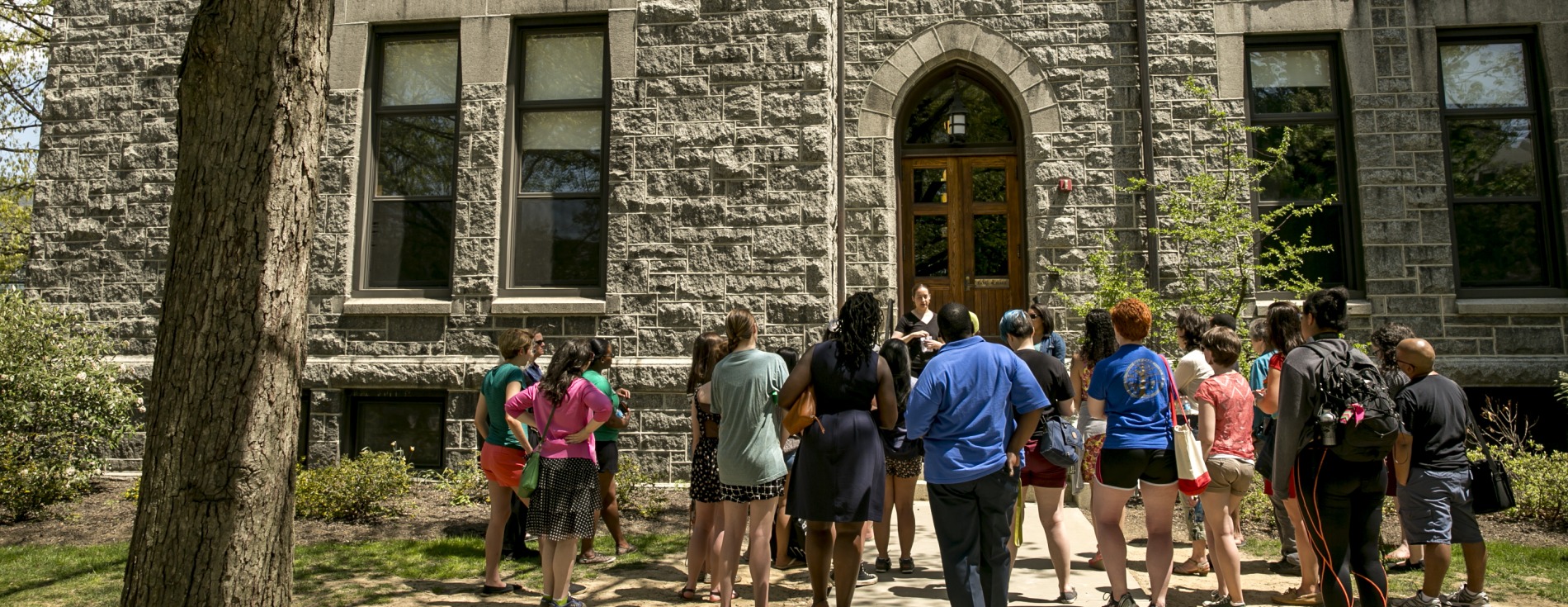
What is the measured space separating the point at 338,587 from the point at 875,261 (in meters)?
6.13

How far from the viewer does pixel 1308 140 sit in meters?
10.4

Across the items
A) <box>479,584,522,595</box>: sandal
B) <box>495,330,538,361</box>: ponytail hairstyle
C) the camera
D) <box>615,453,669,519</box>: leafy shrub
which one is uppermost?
<box>495,330,538,361</box>: ponytail hairstyle

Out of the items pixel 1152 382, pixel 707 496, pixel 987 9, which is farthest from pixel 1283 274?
pixel 707 496

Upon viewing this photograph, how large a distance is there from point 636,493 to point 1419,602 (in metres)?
6.13

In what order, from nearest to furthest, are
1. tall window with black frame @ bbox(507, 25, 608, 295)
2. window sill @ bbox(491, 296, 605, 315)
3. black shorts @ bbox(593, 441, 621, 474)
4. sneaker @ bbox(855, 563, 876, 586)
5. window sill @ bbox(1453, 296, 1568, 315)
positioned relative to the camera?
1. sneaker @ bbox(855, 563, 876, 586)
2. black shorts @ bbox(593, 441, 621, 474)
3. window sill @ bbox(1453, 296, 1568, 315)
4. window sill @ bbox(491, 296, 605, 315)
5. tall window with black frame @ bbox(507, 25, 608, 295)

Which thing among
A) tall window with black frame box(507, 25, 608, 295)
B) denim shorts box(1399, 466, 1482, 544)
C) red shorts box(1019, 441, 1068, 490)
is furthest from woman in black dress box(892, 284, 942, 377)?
tall window with black frame box(507, 25, 608, 295)

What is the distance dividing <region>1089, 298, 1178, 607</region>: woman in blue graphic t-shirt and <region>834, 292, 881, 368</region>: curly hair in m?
1.33

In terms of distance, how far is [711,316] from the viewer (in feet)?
31.4

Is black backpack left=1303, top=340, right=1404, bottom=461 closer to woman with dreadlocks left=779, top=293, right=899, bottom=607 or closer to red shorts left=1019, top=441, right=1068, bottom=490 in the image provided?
red shorts left=1019, top=441, right=1068, bottom=490

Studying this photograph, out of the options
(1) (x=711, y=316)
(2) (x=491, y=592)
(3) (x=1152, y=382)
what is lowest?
(2) (x=491, y=592)

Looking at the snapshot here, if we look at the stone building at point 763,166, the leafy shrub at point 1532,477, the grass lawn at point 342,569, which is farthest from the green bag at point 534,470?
the leafy shrub at point 1532,477

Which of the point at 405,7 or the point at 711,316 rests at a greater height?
the point at 405,7

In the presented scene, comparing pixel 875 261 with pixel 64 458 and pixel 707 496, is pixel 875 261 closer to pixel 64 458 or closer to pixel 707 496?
pixel 707 496

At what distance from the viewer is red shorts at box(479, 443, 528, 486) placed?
6.25 meters
